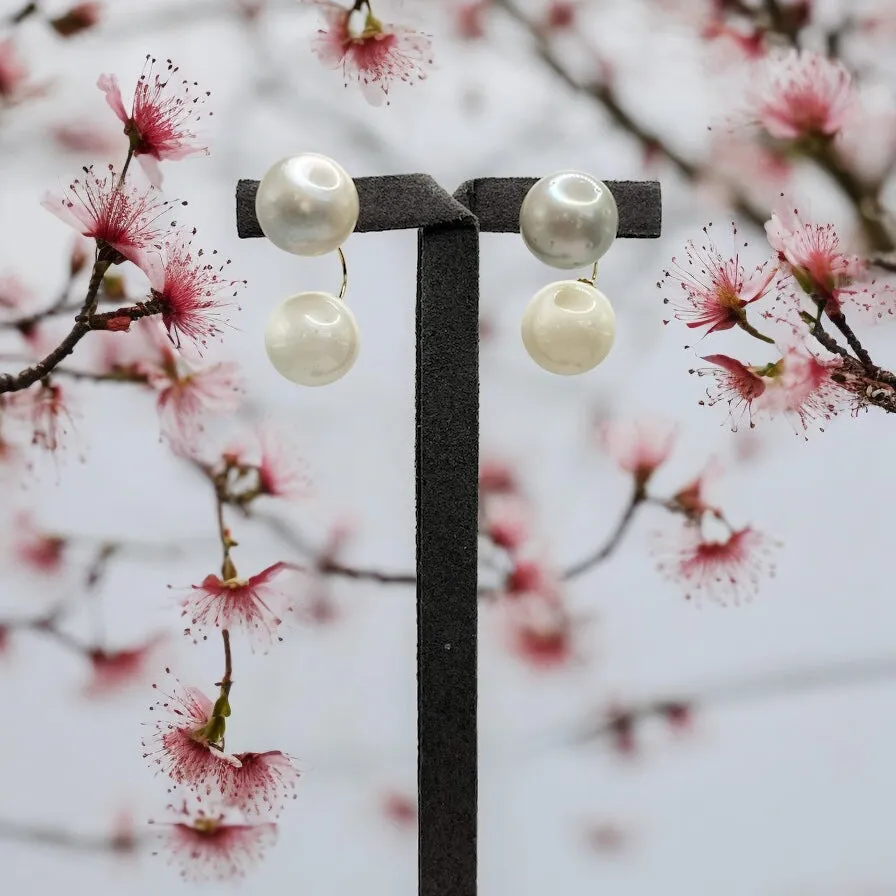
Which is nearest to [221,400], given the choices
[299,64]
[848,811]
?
[299,64]

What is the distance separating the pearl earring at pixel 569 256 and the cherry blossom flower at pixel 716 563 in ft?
0.76

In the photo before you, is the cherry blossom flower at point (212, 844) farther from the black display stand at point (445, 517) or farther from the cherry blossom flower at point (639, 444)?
the cherry blossom flower at point (639, 444)

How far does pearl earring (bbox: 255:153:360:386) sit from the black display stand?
34 mm

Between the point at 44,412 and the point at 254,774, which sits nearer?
the point at 254,774

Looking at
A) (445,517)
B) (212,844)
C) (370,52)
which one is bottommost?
(212,844)

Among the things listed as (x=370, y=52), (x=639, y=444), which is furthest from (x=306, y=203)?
(x=639, y=444)

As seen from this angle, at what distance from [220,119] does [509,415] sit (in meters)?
0.27

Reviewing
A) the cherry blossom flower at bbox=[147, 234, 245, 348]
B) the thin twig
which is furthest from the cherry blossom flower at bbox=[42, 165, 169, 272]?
the thin twig

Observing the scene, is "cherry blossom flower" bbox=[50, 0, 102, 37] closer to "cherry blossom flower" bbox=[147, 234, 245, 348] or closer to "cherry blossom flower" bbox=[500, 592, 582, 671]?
"cherry blossom flower" bbox=[147, 234, 245, 348]

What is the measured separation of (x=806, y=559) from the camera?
0.67 metres

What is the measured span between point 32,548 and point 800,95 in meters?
0.56

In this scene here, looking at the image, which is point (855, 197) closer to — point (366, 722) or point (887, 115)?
point (887, 115)

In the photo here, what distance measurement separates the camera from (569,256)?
1.35 ft

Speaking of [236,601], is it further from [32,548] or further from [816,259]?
[816,259]
